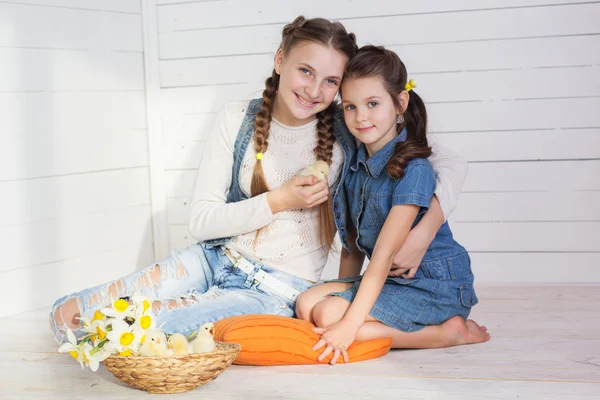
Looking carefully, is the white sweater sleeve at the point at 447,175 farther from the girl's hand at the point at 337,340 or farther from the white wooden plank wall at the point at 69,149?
the white wooden plank wall at the point at 69,149

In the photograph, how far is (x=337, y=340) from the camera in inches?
78.0

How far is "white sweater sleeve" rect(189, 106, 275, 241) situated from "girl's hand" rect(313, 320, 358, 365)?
0.34m

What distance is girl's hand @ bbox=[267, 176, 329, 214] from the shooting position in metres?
2.11

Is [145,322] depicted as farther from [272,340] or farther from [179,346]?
[272,340]

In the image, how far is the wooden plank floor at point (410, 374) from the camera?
1.75 metres

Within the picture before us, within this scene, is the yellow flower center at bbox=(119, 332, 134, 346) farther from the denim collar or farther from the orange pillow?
the denim collar

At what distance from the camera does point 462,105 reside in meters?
3.11

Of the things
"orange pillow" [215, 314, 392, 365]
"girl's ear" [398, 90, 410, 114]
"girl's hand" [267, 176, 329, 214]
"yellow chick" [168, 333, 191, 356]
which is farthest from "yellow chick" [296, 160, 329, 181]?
"yellow chick" [168, 333, 191, 356]

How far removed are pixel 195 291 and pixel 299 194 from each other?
1.24 ft

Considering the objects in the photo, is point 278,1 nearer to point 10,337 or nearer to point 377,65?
point 377,65

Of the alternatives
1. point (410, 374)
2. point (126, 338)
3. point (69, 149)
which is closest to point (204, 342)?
point (126, 338)

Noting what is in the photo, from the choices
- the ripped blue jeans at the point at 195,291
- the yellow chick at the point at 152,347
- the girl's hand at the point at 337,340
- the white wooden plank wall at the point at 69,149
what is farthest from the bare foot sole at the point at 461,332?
the white wooden plank wall at the point at 69,149

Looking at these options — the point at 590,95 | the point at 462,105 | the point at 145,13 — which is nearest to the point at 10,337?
the point at 145,13

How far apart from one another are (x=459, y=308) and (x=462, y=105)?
115 centimetres
